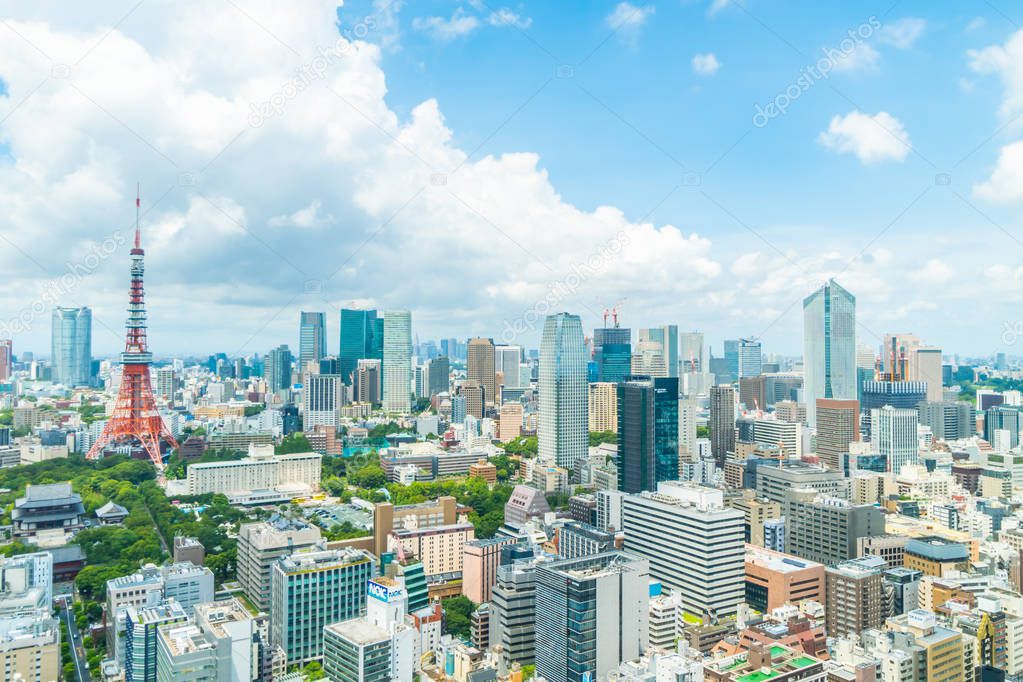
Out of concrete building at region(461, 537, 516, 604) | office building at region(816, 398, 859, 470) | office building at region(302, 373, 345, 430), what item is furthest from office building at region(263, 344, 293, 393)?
concrete building at region(461, 537, 516, 604)

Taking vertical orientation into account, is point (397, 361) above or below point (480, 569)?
above

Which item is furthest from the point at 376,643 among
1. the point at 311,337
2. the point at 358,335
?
the point at 311,337

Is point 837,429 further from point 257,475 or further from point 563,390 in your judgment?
point 257,475

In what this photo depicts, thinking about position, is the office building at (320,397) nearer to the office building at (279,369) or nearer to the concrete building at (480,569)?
the office building at (279,369)

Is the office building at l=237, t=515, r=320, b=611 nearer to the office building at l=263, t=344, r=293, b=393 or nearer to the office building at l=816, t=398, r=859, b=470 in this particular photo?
the office building at l=816, t=398, r=859, b=470

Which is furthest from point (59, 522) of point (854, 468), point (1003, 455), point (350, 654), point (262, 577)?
point (1003, 455)

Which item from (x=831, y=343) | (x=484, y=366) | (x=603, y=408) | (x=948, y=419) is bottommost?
(x=948, y=419)

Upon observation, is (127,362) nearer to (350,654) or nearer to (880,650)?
(350,654)

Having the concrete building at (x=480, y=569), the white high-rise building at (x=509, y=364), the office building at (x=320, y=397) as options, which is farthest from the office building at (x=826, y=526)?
the white high-rise building at (x=509, y=364)
